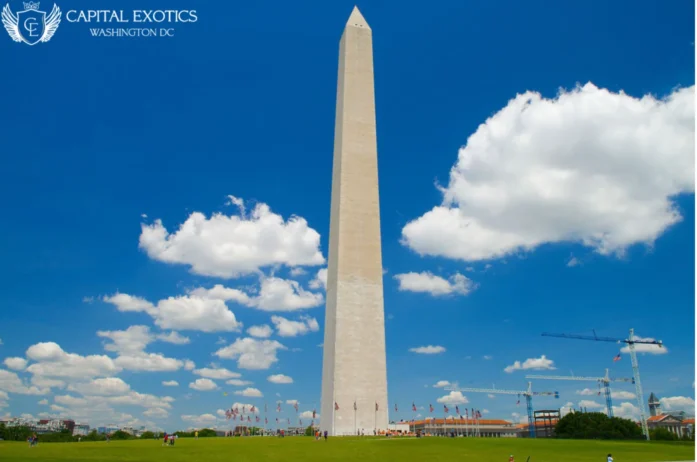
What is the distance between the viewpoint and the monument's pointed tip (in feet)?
193

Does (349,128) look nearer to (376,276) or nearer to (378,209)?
(378,209)

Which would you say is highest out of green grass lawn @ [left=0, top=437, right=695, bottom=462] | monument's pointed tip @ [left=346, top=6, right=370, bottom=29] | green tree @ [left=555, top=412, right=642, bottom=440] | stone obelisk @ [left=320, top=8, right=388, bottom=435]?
monument's pointed tip @ [left=346, top=6, right=370, bottom=29]

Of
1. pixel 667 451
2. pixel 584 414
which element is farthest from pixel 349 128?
pixel 584 414

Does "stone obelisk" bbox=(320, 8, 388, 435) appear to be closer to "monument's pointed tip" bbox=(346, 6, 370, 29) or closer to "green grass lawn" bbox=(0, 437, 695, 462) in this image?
"monument's pointed tip" bbox=(346, 6, 370, 29)

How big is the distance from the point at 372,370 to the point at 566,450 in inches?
712

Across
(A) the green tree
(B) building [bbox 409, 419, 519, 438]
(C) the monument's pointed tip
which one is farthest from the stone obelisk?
(B) building [bbox 409, 419, 519, 438]

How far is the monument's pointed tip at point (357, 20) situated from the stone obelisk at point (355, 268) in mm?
209

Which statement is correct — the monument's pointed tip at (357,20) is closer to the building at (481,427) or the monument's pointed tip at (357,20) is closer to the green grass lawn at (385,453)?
the green grass lawn at (385,453)

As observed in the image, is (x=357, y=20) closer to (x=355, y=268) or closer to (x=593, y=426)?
(x=355, y=268)

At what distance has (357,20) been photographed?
194 feet

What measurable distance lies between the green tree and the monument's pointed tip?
53.4m

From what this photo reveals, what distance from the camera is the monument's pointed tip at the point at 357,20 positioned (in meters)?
58.8

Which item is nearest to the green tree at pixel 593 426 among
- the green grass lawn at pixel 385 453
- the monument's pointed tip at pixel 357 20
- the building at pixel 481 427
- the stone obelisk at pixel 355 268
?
the stone obelisk at pixel 355 268

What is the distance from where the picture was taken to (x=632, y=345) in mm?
101125
